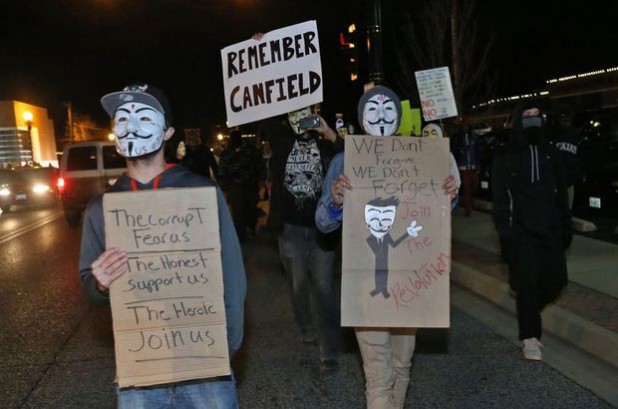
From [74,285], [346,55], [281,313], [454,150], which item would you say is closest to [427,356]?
[281,313]

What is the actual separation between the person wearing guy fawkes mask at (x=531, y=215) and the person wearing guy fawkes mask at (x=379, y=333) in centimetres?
130

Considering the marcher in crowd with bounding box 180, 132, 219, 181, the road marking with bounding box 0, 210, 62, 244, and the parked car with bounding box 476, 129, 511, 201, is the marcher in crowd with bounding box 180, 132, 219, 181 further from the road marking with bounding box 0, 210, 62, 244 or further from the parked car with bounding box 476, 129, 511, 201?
the parked car with bounding box 476, 129, 511, 201

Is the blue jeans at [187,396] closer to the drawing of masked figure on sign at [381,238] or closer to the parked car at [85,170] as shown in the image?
the drawing of masked figure on sign at [381,238]

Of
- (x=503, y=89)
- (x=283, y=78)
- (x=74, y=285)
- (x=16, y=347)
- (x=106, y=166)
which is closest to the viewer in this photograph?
(x=283, y=78)

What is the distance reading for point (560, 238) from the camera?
4816 millimetres

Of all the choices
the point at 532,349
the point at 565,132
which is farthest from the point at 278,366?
the point at 565,132

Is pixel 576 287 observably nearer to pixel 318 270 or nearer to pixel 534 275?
pixel 534 275

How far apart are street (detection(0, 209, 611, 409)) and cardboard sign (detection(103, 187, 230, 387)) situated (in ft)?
6.88

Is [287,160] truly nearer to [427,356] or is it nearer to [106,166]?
[427,356]

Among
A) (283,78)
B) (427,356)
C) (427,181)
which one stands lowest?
(427,356)

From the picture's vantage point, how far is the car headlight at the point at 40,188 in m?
21.8

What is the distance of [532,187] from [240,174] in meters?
6.56

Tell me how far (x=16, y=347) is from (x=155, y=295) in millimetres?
4229

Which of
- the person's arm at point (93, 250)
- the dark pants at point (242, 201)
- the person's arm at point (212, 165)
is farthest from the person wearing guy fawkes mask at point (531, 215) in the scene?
the person's arm at point (212, 165)
